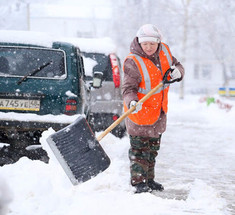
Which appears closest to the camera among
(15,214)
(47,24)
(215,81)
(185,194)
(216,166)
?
(15,214)

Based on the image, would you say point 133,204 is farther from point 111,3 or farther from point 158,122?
point 111,3

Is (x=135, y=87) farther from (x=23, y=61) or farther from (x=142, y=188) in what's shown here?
(x=23, y=61)

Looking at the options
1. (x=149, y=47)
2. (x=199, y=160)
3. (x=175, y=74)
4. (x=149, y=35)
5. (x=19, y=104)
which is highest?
(x=149, y=35)

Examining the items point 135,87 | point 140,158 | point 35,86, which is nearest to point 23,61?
point 35,86

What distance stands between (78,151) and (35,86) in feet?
4.76

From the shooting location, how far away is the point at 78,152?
164 inches

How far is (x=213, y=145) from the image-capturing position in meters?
8.47

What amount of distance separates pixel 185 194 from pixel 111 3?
4731 centimetres

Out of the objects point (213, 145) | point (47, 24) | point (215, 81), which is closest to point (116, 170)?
point (213, 145)

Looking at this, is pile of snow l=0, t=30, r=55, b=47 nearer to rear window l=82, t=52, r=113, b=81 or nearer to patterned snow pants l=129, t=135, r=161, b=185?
patterned snow pants l=129, t=135, r=161, b=185

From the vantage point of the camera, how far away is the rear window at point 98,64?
27.7 ft

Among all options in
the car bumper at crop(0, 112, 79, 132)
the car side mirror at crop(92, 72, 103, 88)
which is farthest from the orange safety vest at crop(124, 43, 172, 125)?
the car side mirror at crop(92, 72, 103, 88)

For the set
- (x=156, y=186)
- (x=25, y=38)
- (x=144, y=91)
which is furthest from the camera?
(x=25, y=38)

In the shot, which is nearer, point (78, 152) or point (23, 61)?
point (78, 152)
